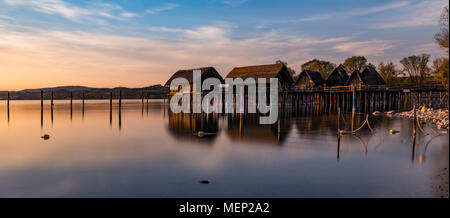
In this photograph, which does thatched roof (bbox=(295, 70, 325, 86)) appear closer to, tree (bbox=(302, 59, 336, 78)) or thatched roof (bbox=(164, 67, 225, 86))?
thatched roof (bbox=(164, 67, 225, 86))

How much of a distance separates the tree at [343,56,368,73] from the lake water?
198ft

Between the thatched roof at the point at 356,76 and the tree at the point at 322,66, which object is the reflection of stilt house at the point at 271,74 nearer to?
the thatched roof at the point at 356,76

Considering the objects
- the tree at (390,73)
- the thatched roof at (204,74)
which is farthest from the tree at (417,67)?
the thatched roof at (204,74)

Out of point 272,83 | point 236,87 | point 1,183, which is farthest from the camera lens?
point 236,87

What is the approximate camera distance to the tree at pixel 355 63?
239 ft

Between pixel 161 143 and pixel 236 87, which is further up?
pixel 236 87

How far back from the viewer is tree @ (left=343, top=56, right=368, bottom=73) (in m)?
72.9

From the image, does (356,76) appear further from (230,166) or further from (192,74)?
(230,166)

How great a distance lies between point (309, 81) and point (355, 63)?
105 feet

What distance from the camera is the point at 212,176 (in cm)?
1011

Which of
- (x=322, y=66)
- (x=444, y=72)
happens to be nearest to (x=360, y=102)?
(x=444, y=72)
